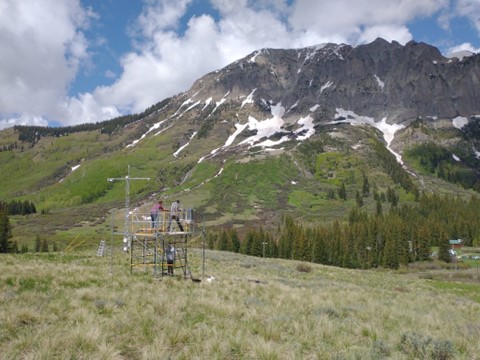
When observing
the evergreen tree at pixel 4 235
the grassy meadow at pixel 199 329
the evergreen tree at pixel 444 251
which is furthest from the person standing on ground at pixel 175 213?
the evergreen tree at pixel 444 251

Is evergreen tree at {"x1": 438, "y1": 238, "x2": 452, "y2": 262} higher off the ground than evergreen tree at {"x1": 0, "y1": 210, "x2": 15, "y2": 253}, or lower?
lower

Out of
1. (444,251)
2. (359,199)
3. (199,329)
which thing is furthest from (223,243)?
(199,329)

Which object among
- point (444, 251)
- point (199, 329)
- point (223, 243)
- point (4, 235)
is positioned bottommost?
point (444, 251)

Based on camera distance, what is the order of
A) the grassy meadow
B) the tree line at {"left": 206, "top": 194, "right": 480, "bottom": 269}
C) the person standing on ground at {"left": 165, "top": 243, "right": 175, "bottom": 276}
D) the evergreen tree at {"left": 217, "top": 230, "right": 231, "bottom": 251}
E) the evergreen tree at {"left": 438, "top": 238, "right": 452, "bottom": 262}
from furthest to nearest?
the evergreen tree at {"left": 217, "top": 230, "right": 231, "bottom": 251}
the evergreen tree at {"left": 438, "top": 238, "right": 452, "bottom": 262}
the tree line at {"left": 206, "top": 194, "right": 480, "bottom": 269}
the person standing on ground at {"left": 165, "top": 243, "right": 175, "bottom": 276}
the grassy meadow

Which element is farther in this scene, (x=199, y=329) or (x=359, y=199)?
(x=359, y=199)

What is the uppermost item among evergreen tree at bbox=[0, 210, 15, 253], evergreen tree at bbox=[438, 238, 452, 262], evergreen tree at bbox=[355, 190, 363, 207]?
evergreen tree at bbox=[355, 190, 363, 207]

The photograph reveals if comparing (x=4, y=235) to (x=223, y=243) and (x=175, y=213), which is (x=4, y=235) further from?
(x=175, y=213)

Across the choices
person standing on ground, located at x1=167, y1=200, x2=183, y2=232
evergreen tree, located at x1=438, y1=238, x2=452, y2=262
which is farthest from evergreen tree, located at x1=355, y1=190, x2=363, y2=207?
person standing on ground, located at x1=167, y1=200, x2=183, y2=232

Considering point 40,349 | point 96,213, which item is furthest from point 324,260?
point 96,213

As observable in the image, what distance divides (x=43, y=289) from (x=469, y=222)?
14890cm

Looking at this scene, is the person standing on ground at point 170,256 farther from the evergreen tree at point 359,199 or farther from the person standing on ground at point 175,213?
the evergreen tree at point 359,199

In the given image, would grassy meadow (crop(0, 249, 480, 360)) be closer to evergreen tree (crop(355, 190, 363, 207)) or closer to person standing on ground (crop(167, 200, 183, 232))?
person standing on ground (crop(167, 200, 183, 232))

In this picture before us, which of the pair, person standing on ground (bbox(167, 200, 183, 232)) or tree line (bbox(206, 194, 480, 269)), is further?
tree line (bbox(206, 194, 480, 269))

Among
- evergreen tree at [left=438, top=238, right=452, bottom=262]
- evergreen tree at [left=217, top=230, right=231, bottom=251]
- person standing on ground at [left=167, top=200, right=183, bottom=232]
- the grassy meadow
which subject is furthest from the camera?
evergreen tree at [left=217, top=230, right=231, bottom=251]
